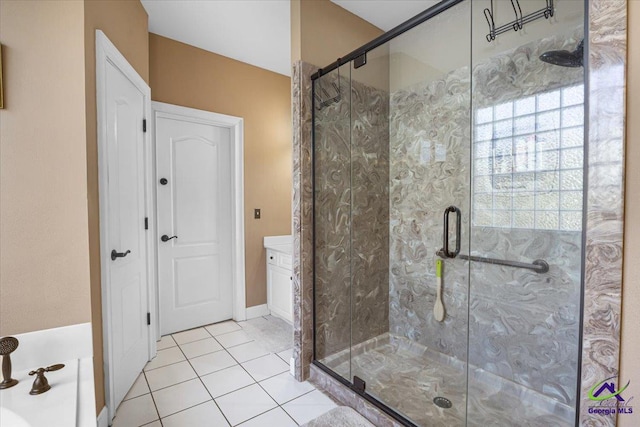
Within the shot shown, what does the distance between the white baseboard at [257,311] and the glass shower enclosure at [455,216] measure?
4.23 ft

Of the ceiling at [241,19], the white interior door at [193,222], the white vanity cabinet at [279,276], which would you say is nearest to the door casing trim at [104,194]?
the ceiling at [241,19]

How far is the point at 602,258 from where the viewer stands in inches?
38.8

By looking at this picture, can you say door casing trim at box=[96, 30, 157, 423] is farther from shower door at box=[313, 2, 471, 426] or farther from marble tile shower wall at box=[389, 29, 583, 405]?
marble tile shower wall at box=[389, 29, 583, 405]

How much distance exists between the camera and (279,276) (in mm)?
3191

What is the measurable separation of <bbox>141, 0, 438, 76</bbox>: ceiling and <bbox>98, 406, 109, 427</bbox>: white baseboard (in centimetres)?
281

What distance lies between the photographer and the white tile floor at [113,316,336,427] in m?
1.80

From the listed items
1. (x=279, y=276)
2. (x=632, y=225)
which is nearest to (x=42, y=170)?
(x=279, y=276)

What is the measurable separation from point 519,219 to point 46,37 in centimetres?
278

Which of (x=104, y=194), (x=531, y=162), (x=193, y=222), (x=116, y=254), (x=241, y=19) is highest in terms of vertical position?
(x=241, y=19)

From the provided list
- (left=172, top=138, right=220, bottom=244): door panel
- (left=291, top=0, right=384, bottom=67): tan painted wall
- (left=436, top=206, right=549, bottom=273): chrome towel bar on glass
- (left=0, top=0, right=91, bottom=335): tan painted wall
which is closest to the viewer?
(left=0, top=0, right=91, bottom=335): tan painted wall

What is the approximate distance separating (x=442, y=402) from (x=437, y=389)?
0.15 m

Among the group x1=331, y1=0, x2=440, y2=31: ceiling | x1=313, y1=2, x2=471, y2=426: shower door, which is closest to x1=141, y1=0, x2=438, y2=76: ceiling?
x1=331, y1=0, x2=440, y2=31: ceiling

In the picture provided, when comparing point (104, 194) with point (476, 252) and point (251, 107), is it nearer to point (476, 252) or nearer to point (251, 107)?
point (251, 107)

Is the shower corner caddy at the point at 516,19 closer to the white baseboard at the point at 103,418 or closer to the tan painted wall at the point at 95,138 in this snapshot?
the tan painted wall at the point at 95,138
